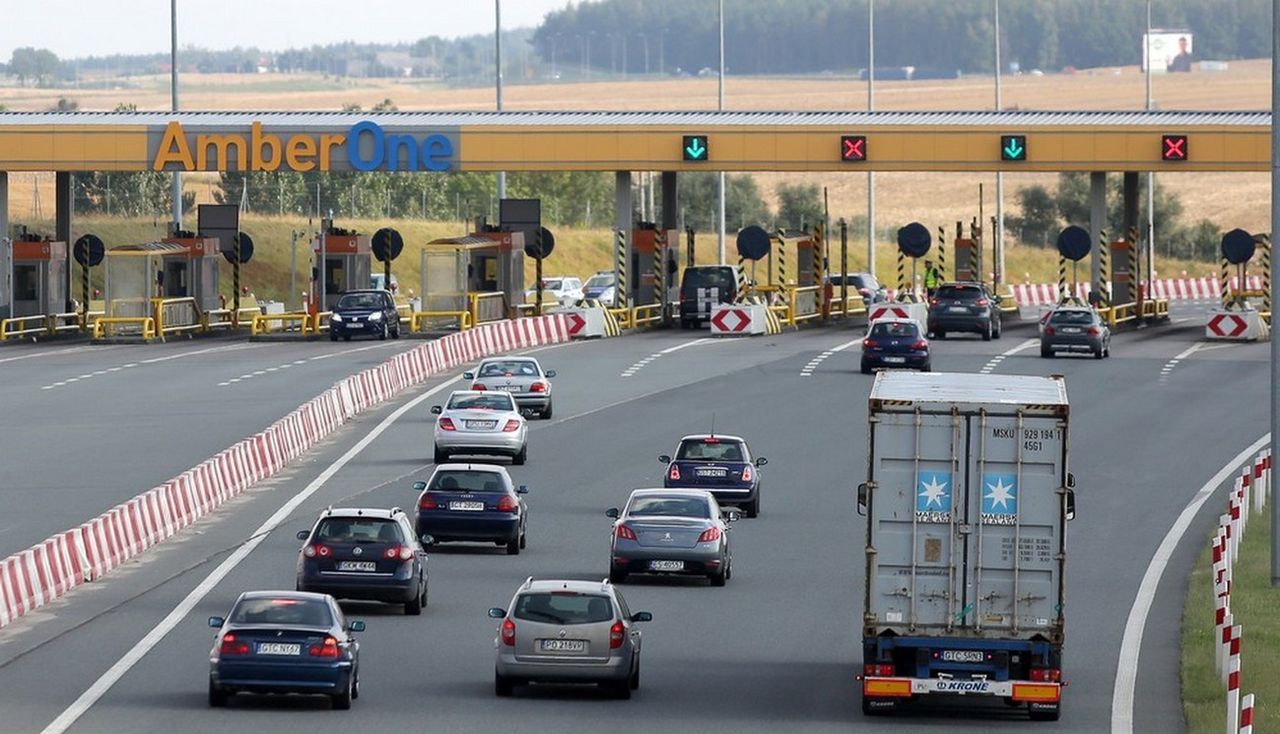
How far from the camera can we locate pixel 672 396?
5525 cm

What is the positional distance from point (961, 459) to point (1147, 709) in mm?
3279

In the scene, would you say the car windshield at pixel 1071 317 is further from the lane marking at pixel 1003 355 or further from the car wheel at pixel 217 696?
the car wheel at pixel 217 696

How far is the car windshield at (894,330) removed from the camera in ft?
194

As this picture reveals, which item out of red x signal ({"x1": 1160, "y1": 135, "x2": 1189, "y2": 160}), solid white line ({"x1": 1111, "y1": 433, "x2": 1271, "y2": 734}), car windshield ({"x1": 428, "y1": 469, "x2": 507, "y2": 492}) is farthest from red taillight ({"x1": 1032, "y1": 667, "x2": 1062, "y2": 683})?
red x signal ({"x1": 1160, "y1": 135, "x2": 1189, "y2": 160})

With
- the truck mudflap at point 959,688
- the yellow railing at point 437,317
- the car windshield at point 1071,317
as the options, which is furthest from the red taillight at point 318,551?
the yellow railing at point 437,317

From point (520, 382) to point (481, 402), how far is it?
6023 millimetres

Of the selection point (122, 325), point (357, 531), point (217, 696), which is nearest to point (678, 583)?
point (357, 531)

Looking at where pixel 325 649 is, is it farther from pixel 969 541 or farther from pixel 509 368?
pixel 509 368

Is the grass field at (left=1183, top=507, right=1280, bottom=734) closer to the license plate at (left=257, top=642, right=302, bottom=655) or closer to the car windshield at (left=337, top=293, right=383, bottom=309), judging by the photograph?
the license plate at (left=257, top=642, right=302, bottom=655)

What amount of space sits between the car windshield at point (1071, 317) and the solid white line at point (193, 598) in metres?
20.5

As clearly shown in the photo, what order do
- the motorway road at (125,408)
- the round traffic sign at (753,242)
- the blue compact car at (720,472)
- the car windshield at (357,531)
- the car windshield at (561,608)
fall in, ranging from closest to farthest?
the car windshield at (561,608) → the car windshield at (357,531) → the blue compact car at (720,472) → the motorway road at (125,408) → the round traffic sign at (753,242)

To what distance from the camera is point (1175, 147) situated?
239 feet

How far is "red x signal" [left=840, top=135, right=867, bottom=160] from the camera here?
7331cm

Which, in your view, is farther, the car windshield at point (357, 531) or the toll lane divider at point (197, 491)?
the toll lane divider at point (197, 491)
